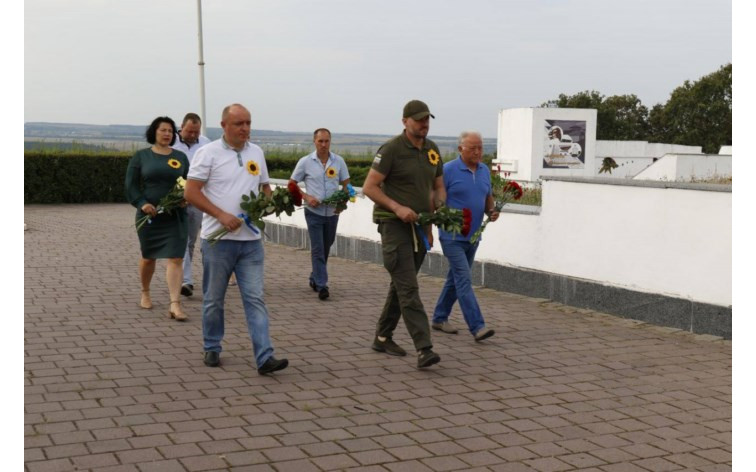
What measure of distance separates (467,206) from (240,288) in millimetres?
→ 2380

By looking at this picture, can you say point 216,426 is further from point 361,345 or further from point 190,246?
point 190,246

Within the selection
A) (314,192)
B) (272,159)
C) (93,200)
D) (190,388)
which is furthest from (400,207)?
(272,159)

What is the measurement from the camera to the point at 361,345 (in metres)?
9.03

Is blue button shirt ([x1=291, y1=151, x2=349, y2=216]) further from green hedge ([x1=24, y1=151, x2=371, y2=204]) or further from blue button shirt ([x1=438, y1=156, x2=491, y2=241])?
green hedge ([x1=24, y1=151, x2=371, y2=204])

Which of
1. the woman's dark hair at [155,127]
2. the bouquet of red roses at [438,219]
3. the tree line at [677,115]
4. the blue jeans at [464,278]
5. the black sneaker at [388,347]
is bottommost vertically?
the black sneaker at [388,347]

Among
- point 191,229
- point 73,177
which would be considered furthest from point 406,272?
point 73,177

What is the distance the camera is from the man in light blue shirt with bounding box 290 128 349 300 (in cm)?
1191

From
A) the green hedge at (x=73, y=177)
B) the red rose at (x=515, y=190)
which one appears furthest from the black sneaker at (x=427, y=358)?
the green hedge at (x=73, y=177)

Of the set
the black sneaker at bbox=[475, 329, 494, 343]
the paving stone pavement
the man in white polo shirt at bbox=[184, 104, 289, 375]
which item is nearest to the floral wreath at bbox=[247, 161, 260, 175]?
the man in white polo shirt at bbox=[184, 104, 289, 375]

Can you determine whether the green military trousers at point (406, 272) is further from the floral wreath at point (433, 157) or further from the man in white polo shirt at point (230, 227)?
the man in white polo shirt at point (230, 227)

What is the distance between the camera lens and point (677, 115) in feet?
247

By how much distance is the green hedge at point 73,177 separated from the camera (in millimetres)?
30266

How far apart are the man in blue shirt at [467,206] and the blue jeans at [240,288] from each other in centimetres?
192

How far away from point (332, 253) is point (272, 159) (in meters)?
22.0
